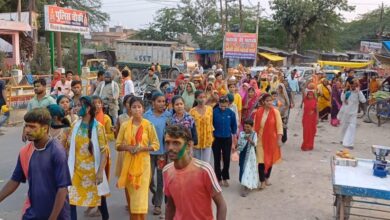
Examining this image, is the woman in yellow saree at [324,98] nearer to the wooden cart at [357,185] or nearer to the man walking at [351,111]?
the man walking at [351,111]

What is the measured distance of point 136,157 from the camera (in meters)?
4.65

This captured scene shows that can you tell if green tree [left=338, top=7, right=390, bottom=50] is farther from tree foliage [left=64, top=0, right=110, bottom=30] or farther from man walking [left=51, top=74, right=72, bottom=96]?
man walking [left=51, top=74, right=72, bottom=96]

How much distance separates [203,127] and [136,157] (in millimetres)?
1760

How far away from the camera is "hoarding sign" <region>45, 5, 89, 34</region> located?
18.5 m

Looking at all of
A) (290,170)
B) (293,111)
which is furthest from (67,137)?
(293,111)

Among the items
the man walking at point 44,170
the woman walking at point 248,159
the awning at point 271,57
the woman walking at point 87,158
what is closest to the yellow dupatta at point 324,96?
the woman walking at point 248,159

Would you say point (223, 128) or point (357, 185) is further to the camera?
point (223, 128)

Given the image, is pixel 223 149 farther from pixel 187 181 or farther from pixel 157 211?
pixel 187 181

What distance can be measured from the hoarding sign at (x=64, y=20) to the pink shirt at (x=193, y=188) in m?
17.1

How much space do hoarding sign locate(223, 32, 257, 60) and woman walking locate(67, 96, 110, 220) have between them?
28395 mm

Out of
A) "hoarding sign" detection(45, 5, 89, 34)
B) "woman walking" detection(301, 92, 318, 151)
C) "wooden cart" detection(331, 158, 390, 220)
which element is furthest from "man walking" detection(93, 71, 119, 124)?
"hoarding sign" detection(45, 5, 89, 34)

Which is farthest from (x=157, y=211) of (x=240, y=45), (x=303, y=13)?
(x=303, y=13)

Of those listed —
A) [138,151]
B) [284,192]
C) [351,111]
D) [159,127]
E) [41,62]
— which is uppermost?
[41,62]

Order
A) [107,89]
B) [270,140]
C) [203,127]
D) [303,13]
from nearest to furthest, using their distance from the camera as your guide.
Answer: [203,127] < [270,140] < [107,89] < [303,13]
